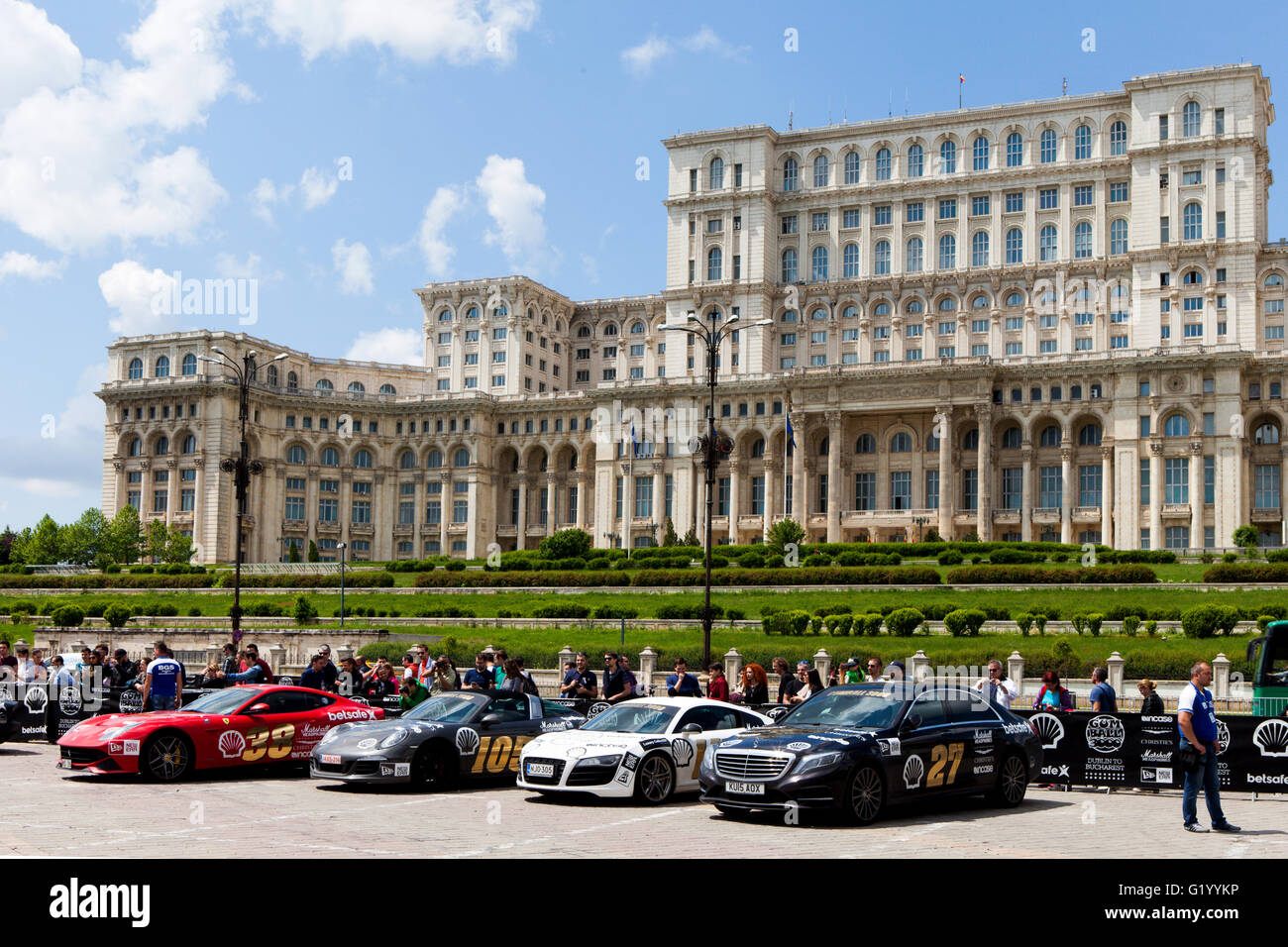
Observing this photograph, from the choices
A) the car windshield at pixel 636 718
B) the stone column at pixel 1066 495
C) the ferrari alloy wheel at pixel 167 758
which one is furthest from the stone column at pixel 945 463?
the ferrari alloy wheel at pixel 167 758

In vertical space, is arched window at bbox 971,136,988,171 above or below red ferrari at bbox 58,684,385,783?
above

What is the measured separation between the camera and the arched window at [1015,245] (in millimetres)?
100625

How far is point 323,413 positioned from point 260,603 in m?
53.1

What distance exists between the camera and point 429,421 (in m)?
117

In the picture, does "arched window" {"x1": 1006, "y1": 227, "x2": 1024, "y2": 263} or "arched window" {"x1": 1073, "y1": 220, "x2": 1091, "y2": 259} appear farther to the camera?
"arched window" {"x1": 1006, "y1": 227, "x2": 1024, "y2": 263}

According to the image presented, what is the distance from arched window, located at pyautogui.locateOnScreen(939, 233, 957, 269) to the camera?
103 m

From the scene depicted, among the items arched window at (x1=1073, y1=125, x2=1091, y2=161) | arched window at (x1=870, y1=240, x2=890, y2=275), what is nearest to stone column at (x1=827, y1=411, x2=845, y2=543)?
arched window at (x1=870, y1=240, x2=890, y2=275)

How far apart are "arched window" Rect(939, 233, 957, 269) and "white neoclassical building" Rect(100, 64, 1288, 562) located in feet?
1.19

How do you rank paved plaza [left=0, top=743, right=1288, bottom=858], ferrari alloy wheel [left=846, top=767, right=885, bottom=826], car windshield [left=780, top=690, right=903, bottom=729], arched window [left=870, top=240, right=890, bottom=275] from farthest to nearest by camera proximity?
arched window [left=870, top=240, right=890, bottom=275] < car windshield [left=780, top=690, right=903, bottom=729] < ferrari alloy wheel [left=846, top=767, right=885, bottom=826] < paved plaza [left=0, top=743, right=1288, bottom=858]

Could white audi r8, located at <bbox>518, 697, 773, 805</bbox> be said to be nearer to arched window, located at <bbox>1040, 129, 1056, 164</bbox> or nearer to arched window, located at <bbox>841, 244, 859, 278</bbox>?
arched window, located at <bbox>841, 244, 859, 278</bbox>
